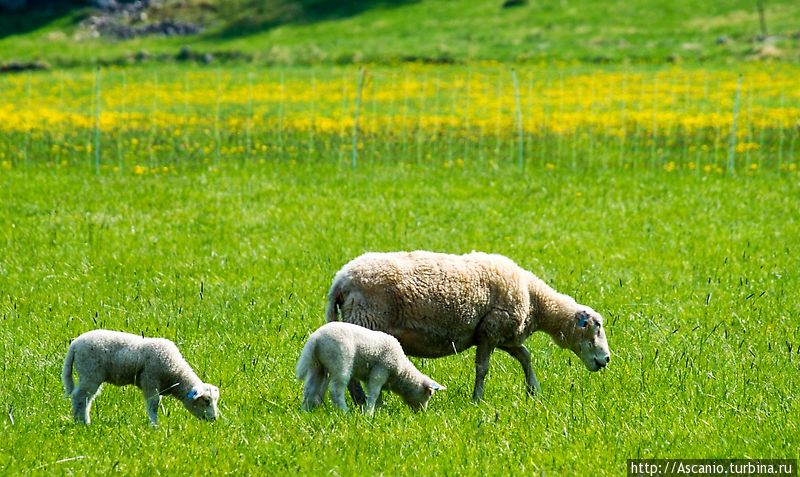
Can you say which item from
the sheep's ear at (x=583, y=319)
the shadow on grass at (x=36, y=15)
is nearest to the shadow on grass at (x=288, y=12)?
the shadow on grass at (x=36, y=15)

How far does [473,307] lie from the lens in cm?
826

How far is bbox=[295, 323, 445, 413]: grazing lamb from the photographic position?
23.2ft

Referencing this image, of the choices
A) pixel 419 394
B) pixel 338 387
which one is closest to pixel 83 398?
pixel 338 387

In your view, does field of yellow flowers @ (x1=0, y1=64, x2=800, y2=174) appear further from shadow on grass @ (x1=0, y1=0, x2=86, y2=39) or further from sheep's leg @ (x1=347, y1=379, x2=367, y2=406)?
shadow on grass @ (x1=0, y1=0, x2=86, y2=39)

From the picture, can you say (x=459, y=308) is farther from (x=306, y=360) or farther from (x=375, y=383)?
(x=306, y=360)

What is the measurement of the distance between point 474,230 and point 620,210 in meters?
2.60

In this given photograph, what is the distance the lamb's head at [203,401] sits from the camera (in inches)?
277

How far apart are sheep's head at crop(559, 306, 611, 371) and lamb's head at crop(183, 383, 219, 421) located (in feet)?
9.54

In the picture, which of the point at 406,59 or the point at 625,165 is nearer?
the point at 625,165

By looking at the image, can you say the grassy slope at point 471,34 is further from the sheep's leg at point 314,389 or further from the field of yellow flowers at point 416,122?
the sheep's leg at point 314,389

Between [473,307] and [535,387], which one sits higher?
[473,307]

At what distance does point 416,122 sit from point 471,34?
28.8m

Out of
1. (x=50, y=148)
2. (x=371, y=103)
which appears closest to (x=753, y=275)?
(x=50, y=148)

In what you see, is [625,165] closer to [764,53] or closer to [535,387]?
[535,387]
